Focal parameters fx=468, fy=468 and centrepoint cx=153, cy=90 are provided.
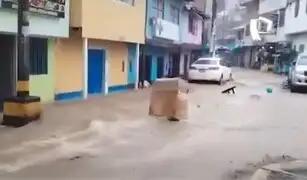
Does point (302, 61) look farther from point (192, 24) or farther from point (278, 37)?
point (278, 37)

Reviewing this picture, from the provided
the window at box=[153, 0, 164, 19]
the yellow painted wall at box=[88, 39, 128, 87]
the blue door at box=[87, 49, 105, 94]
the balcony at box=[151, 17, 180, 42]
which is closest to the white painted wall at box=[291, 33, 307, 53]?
the balcony at box=[151, 17, 180, 42]

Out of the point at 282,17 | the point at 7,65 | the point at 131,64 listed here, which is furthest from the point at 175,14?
the point at 282,17

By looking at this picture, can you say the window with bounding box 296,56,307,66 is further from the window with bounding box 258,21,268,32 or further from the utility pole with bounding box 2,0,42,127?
the window with bounding box 258,21,268,32

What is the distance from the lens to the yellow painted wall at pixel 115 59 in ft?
Answer: 61.0

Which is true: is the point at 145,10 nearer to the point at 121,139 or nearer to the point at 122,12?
the point at 122,12

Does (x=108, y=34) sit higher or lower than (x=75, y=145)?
higher

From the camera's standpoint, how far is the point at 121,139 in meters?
9.16

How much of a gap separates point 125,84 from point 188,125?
31.9ft

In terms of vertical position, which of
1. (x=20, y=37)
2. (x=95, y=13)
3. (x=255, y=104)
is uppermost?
(x=95, y=13)

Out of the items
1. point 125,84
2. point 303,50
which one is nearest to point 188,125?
point 125,84

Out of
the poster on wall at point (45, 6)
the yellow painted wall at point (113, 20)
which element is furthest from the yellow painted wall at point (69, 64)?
the poster on wall at point (45, 6)

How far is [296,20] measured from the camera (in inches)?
1667

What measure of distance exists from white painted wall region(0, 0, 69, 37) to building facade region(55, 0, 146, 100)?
33.7 inches

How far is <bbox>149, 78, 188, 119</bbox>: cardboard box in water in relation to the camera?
37.7 feet
